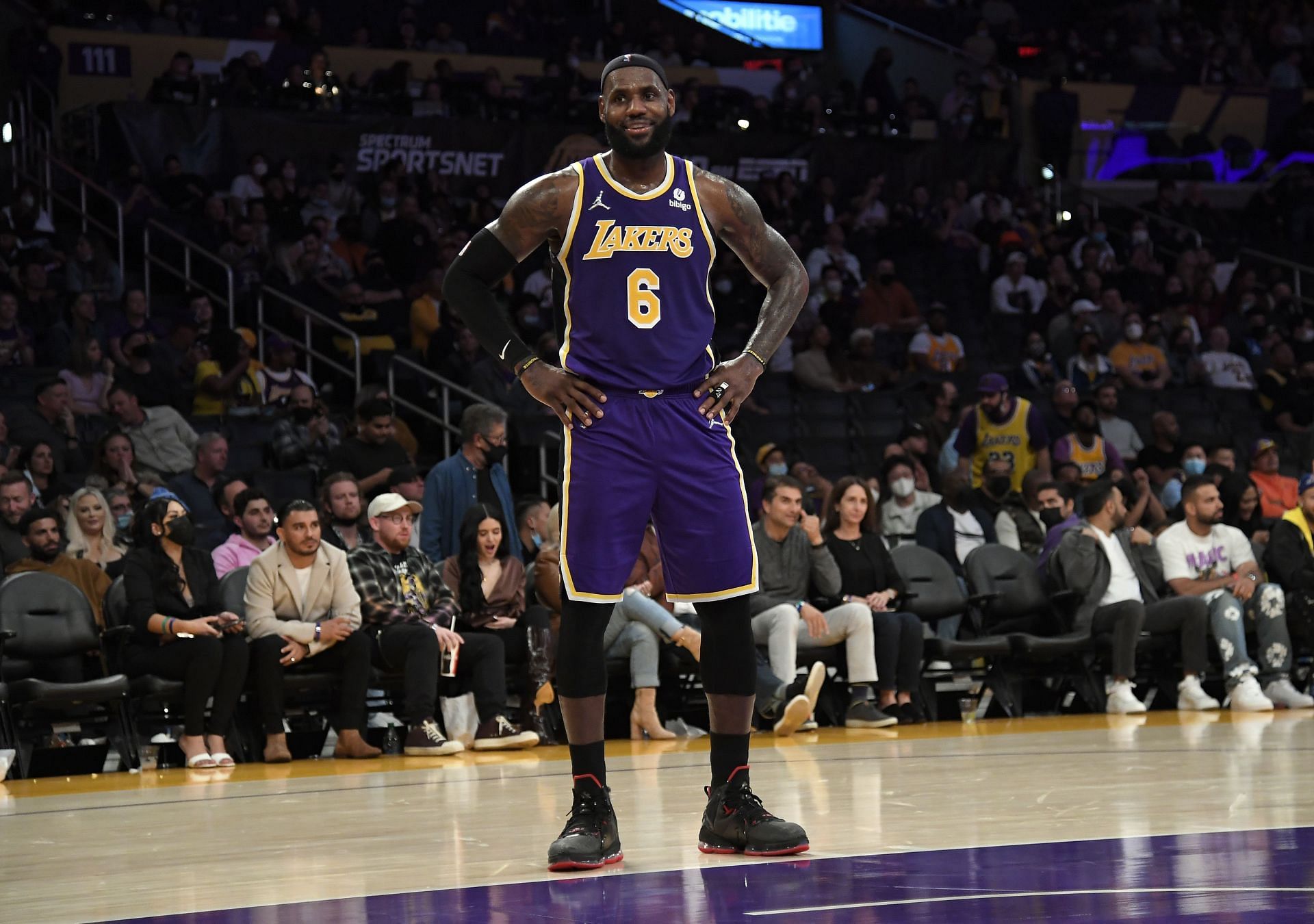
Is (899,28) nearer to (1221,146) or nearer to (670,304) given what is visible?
(1221,146)

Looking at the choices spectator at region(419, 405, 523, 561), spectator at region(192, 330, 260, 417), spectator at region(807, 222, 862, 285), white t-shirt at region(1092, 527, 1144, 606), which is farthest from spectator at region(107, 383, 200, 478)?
spectator at region(807, 222, 862, 285)

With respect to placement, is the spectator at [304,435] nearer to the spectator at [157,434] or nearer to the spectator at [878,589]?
the spectator at [157,434]

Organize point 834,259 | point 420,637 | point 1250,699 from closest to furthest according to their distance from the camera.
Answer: point 420,637
point 1250,699
point 834,259

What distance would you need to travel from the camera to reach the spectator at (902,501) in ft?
34.7

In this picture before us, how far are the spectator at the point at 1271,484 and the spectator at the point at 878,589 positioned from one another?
3786 millimetres

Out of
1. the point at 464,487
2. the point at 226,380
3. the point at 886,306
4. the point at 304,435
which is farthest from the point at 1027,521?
the point at 226,380

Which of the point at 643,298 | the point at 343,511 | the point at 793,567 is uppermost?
the point at 643,298

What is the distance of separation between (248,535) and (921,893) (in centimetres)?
560

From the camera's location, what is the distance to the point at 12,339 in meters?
10.9

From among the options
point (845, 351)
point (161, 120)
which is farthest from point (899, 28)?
point (161, 120)

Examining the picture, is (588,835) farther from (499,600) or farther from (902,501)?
(902,501)

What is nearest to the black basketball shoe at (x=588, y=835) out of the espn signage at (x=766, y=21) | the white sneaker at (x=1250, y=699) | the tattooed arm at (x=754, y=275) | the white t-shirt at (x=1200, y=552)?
the tattooed arm at (x=754, y=275)

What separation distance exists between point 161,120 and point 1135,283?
8.61 meters

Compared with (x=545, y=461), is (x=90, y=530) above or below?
below
